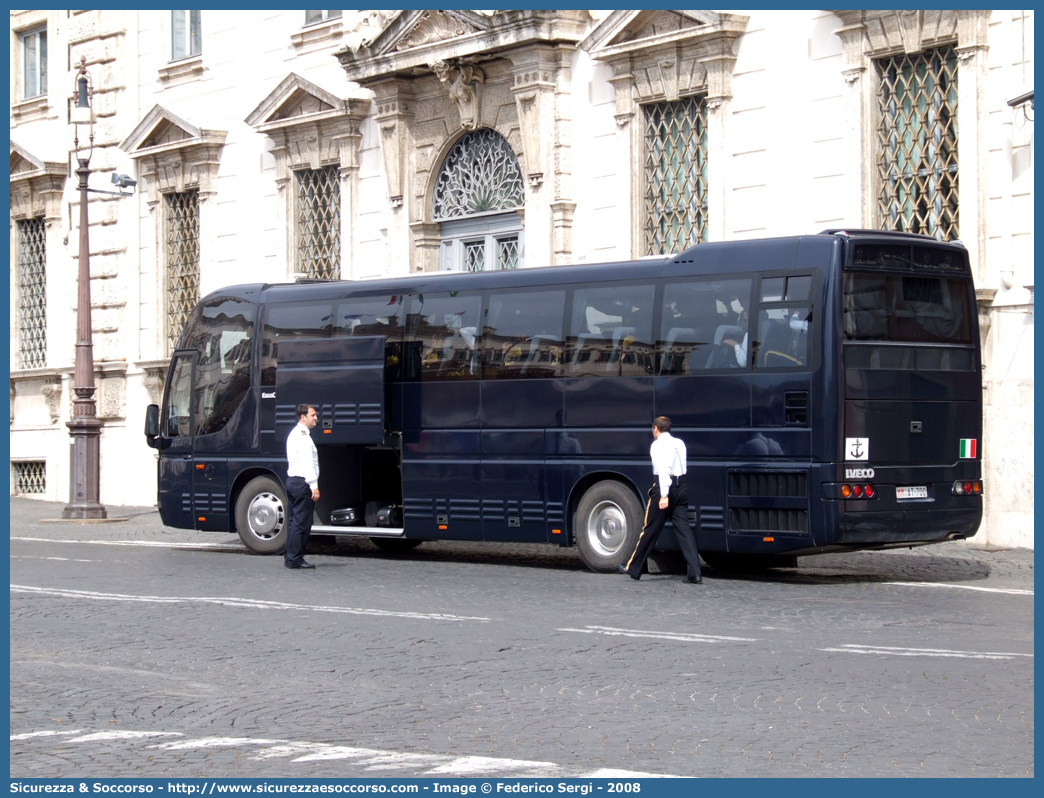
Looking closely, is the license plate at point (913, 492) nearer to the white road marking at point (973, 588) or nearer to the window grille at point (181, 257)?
the white road marking at point (973, 588)

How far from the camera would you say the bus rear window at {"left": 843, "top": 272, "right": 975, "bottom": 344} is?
15391 mm

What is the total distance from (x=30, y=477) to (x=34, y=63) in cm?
833

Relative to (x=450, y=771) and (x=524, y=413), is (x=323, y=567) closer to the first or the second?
(x=524, y=413)

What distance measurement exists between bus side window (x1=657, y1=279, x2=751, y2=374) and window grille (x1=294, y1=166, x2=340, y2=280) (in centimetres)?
1251

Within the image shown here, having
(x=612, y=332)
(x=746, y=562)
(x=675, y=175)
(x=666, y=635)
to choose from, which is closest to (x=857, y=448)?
(x=612, y=332)

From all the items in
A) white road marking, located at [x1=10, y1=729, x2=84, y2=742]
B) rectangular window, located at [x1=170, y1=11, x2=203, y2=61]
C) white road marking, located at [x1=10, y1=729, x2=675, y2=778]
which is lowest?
white road marking, located at [x1=10, y1=729, x2=84, y2=742]

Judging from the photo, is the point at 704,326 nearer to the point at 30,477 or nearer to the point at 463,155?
the point at 463,155

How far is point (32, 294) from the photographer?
34.7m

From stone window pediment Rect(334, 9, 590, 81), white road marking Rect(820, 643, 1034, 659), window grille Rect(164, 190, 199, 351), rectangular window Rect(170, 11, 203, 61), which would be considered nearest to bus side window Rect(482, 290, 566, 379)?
white road marking Rect(820, 643, 1034, 659)

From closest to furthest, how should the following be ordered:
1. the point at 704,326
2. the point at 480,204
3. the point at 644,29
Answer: the point at 704,326
the point at 644,29
the point at 480,204

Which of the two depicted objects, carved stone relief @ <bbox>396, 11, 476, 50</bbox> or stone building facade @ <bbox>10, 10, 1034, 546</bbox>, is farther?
carved stone relief @ <bbox>396, 11, 476, 50</bbox>

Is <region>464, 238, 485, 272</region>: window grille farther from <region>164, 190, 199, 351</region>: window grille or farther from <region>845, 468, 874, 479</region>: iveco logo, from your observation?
<region>845, 468, 874, 479</region>: iveco logo

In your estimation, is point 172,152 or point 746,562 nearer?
point 746,562

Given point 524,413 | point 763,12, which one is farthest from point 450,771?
point 763,12
